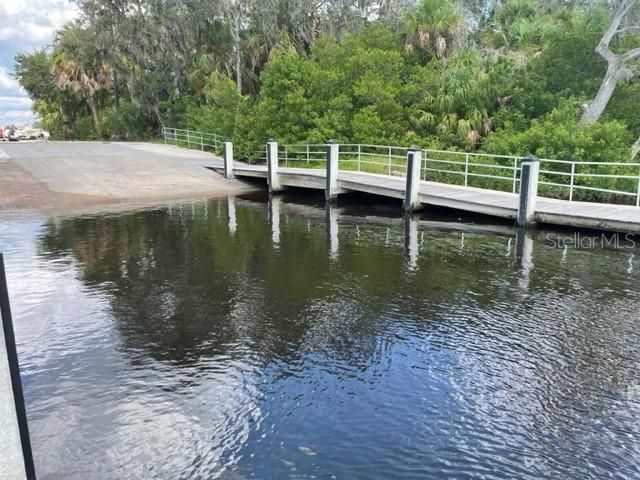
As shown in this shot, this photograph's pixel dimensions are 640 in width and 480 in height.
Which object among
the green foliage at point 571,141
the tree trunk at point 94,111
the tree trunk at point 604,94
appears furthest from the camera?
the tree trunk at point 94,111

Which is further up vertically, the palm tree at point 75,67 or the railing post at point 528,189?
the palm tree at point 75,67

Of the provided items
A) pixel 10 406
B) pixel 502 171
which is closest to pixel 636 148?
pixel 502 171

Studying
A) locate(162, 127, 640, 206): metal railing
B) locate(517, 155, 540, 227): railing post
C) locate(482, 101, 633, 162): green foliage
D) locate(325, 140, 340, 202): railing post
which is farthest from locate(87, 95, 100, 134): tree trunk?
locate(517, 155, 540, 227): railing post

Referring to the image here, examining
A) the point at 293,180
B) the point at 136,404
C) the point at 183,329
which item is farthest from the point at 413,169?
the point at 136,404

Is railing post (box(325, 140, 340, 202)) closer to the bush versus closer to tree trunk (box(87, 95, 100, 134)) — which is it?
tree trunk (box(87, 95, 100, 134))

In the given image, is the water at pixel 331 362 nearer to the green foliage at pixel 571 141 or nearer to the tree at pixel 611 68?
the green foliage at pixel 571 141

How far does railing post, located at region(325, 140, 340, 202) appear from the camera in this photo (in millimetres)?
17969

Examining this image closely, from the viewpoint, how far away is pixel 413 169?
50.7ft

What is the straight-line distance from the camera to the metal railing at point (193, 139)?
101ft

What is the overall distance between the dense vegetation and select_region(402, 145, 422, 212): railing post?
14.7 ft

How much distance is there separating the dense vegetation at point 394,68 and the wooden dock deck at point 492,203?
3088 mm

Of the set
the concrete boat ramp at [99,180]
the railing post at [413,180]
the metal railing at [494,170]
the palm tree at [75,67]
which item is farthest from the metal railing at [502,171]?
the palm tree at [75,67]

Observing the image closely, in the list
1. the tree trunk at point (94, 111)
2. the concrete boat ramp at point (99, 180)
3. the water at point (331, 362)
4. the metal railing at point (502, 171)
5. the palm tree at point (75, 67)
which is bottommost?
the water at point (331, 362)

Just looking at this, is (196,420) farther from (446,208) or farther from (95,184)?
(95,184)
